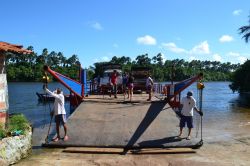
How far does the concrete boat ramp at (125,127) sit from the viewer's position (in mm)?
13305

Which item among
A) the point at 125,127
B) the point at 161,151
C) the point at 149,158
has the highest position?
the point at 125,127

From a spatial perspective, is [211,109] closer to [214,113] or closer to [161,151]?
[214,113]

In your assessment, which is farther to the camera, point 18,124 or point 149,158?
point 18,124

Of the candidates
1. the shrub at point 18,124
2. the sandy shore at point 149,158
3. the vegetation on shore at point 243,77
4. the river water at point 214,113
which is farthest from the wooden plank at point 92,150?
the vegetation on shore at point 243,77

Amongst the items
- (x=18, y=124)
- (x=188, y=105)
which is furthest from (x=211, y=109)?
(x=18, y=124)

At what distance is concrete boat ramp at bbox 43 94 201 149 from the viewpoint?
13305 millimetres

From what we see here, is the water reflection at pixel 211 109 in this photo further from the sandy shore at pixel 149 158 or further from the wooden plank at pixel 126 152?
the wooden plank at pixel 126 152

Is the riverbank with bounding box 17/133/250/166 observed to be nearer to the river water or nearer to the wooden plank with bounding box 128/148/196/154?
the wooden plank with bounding box 128/148/196/154

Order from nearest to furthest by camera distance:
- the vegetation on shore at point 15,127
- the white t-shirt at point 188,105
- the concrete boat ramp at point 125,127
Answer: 1. the vegetation on shore at point 15,127
2. the concrete boat ramp at point 125,127
3. the white t-shirt at point 188,105

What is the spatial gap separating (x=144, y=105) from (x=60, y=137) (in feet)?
15.9

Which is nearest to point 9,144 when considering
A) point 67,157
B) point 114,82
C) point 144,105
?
point 67,157

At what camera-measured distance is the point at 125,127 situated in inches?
571

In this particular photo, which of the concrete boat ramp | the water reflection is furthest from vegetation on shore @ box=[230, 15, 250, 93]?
the concrete boat ramp

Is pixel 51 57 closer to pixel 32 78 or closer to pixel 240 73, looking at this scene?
pixel 32 78
